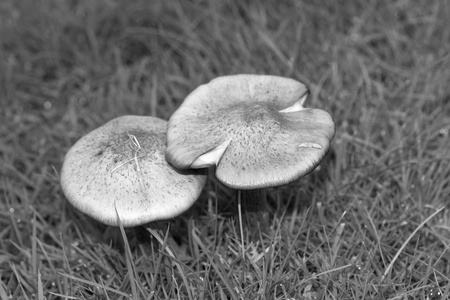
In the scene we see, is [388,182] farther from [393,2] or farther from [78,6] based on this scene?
[78,6]

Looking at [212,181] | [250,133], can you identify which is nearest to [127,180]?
[250,133]

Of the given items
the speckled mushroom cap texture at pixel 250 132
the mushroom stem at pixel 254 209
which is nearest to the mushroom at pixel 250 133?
the speckled mushroom cap texture at pixel 250 132

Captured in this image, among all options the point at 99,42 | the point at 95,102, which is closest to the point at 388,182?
the point at 95,102

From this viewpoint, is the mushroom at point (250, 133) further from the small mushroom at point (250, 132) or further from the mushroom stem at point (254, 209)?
the mushroom stem at point (254, 209)

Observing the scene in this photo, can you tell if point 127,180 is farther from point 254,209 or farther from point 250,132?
point 254,209

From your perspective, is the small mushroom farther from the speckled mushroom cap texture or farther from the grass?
the grass

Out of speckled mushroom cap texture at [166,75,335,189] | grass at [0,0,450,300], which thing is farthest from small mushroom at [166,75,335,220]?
grass at [0,0,450,300]
